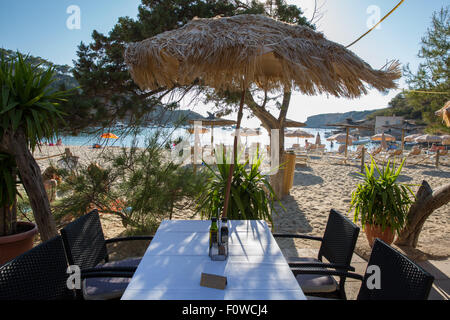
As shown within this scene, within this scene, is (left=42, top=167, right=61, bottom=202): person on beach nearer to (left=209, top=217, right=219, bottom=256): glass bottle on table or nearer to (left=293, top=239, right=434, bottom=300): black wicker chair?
(left=209, top=217, right=219, bottom=256): glass bottle on table

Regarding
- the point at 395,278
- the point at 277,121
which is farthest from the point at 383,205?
the point at 277,121

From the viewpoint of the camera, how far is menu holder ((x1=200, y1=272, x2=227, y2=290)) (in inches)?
48.2

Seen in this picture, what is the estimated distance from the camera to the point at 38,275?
4.21 ft

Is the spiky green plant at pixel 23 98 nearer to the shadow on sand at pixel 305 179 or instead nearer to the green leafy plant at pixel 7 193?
the green leafy plant at pixel 7 193

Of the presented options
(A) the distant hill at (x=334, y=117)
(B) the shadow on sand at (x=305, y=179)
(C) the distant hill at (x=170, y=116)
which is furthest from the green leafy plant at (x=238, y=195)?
(A) the distant hill at (x=334, y=117)

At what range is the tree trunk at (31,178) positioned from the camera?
2.29 metres

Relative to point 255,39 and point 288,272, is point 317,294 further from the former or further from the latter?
point 255,39

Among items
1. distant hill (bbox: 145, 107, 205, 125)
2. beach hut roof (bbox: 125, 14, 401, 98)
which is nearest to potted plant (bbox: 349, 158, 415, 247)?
beach hut roof (bbox: 125, 14, 401, 98)

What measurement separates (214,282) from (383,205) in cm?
266

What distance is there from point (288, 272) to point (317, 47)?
1545mm

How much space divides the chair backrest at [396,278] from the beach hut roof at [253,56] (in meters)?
1.13

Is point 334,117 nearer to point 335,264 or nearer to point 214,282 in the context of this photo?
point 335,264

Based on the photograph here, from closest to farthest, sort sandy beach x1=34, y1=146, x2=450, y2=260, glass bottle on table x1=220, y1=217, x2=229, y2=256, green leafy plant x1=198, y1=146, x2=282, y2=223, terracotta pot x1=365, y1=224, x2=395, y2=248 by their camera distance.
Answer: glass bottle on table x1=220, y1=217, x2=229, y2=256
green leafy plant x1=198, y1=146, x2=282, y2=223
terracotta pot x1=365, y1=224, x2=395, y2=248
sandy beach x1=34, y1=146, x2=450, y2=260

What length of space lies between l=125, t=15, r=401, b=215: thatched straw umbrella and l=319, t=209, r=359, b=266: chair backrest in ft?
3.13
